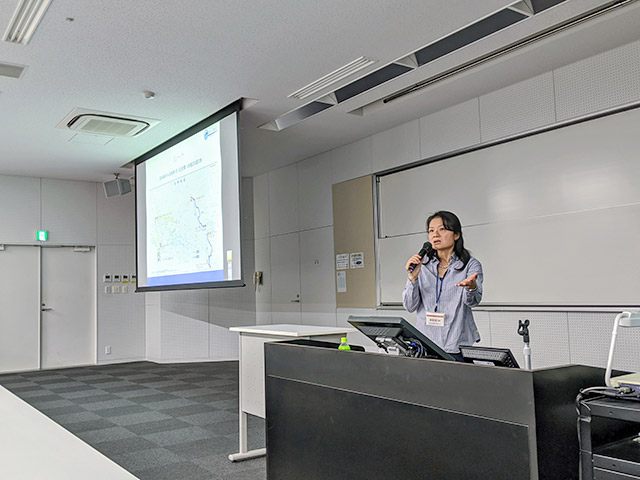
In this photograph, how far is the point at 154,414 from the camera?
5.19 metres

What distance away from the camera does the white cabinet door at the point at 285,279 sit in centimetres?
800

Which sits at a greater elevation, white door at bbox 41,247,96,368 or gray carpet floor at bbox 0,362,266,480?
white door at bbox 41,247,96,368

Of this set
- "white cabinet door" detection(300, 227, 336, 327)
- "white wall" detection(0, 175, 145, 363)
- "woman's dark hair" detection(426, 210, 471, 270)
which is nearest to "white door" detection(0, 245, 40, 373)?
"white wall" detection(0, 175, 145, 363)

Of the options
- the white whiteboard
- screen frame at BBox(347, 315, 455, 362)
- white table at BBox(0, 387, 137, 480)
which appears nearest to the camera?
white table at BBox(0, 387, 137, 480)

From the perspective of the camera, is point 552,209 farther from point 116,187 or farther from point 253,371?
point 116,187

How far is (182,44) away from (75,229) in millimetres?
5730

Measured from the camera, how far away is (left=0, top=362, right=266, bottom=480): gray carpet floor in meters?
3.69

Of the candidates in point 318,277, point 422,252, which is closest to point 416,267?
point 422,252

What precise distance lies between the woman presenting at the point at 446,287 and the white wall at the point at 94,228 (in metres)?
7.05

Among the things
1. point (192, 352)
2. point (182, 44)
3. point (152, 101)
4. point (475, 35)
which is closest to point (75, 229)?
point (192, 352)

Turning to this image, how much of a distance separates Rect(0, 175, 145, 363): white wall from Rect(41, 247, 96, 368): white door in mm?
151

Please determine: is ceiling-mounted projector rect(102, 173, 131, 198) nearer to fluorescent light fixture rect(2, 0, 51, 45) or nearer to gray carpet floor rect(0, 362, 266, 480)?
gray carpet floor rect(0, 362, 266, 480)

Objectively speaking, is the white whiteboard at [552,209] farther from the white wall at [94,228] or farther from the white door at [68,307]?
the white door at [68,307]

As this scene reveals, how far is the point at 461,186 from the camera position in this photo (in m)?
5.52
